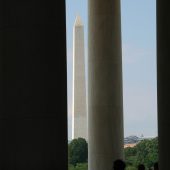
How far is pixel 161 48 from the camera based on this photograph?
156 m
